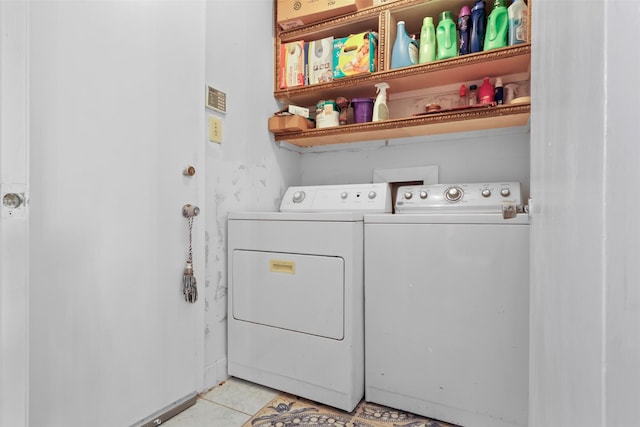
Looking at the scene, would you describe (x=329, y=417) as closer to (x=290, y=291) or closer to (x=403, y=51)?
(x=290, y=291)

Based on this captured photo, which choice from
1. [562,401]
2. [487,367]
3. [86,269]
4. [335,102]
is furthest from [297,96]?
[562,401]

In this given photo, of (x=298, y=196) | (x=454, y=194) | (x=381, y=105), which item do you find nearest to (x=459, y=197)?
(x=454, y=194)

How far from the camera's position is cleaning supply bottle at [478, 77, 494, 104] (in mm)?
1658

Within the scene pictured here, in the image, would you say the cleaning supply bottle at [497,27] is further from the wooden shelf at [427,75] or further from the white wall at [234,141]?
the white wall at [234,141]

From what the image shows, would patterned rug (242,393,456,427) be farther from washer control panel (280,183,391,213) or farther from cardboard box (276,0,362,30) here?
cardboard box (276,0,362,30)

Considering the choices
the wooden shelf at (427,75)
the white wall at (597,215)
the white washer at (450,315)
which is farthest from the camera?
the wooden shelf at (427,75)

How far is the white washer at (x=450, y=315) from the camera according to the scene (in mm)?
1209

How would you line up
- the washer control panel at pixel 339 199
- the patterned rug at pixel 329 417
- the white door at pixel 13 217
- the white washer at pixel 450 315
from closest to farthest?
the white door at pixel 13 217, the white washer at pixel 450 315, the patterned rug at pixel 329 417, the washer control panel at pixel 339 199

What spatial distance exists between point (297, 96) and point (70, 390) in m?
1.75

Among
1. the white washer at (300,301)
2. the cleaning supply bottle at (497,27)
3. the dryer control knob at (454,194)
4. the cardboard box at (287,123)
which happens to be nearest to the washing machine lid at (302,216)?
the white washer at (300,301)

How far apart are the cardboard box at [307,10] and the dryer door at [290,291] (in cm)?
136

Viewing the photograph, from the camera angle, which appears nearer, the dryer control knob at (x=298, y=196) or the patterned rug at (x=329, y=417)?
the patterned rug at (x=329, y=417)

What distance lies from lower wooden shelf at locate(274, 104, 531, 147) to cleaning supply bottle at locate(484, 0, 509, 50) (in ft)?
0.99

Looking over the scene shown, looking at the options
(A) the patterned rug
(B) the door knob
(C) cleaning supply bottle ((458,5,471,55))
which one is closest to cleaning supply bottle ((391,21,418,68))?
(C) cleaning supply bottle ((458,5,471,55))
